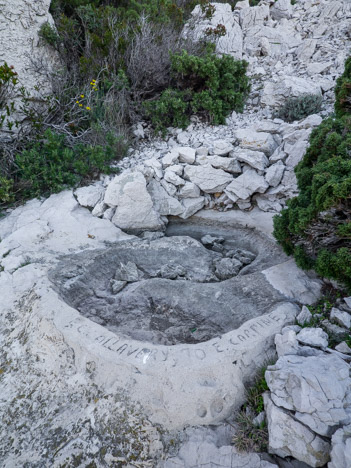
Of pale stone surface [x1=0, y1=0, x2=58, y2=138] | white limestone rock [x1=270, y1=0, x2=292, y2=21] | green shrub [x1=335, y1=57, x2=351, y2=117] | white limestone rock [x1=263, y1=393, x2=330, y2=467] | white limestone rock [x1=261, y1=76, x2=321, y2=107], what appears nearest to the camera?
white limestone rock [x1=263, y1=393, x2=330, y2=467]

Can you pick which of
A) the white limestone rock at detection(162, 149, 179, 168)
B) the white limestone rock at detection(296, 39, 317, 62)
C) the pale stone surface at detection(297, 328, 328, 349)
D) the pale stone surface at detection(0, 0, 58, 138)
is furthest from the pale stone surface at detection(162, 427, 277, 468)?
the white limestone rock at detection(296, 39, 317, 62)

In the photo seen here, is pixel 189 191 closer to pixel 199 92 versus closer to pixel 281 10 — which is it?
pixel 199 92

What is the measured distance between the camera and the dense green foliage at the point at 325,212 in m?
3.19

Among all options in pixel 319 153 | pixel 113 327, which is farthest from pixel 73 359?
pixel 319 153

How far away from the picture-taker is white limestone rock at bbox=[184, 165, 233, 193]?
6055 millimetres

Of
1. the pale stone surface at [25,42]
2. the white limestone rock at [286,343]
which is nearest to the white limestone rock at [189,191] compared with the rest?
the white limestone rock at [286,343]

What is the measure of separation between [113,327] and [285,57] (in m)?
9.46

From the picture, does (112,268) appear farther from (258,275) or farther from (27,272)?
(258,275)

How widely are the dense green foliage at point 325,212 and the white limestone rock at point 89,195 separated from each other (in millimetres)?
3518

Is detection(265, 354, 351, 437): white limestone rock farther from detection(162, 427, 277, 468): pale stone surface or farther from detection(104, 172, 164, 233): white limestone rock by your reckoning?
detection(104, 172, 164, 233): white limestone rock

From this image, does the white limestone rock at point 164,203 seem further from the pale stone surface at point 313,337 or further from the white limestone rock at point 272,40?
the white limestone rock at point 272,40

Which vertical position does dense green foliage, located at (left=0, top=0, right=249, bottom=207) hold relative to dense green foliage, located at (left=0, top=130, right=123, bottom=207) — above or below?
above

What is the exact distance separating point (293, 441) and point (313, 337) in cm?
94

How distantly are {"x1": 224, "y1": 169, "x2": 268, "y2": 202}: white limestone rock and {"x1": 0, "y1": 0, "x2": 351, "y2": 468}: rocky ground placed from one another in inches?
1.0
